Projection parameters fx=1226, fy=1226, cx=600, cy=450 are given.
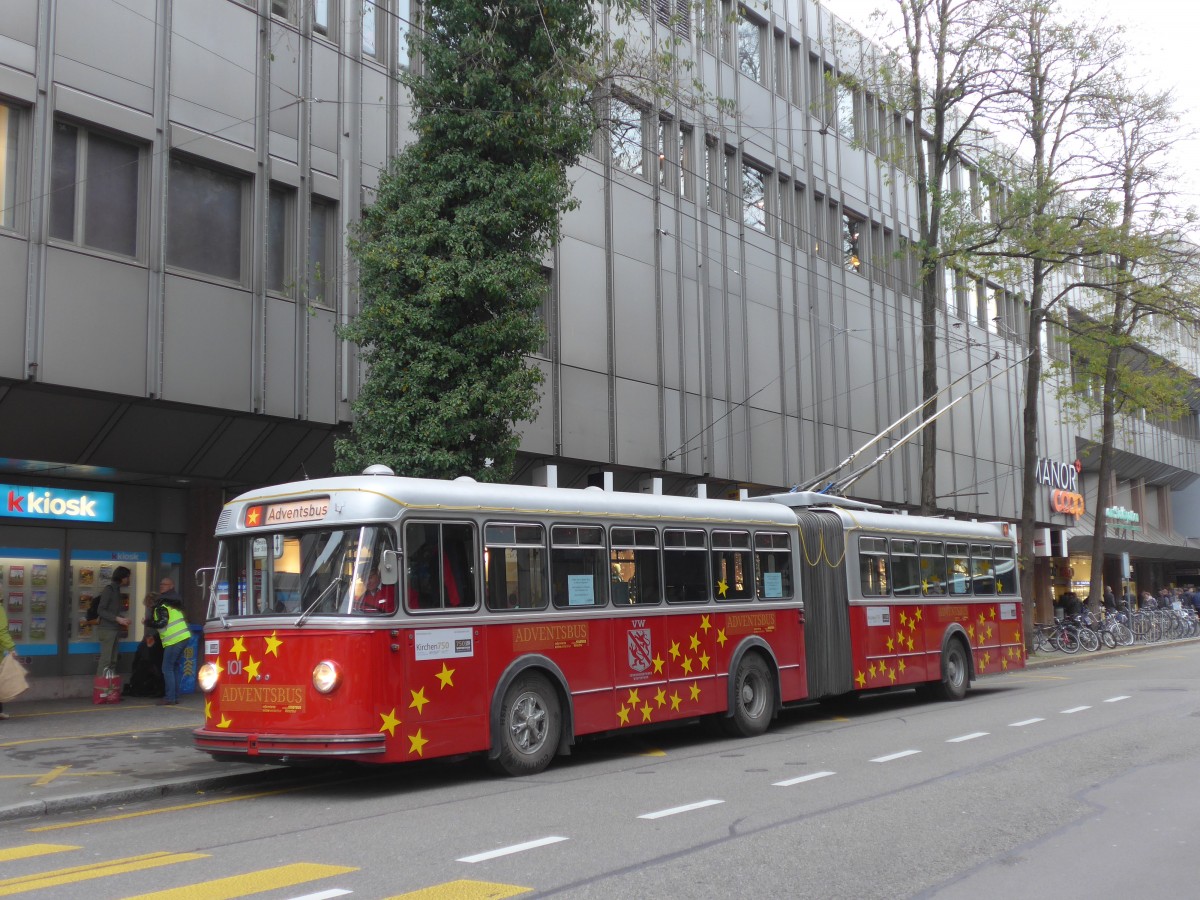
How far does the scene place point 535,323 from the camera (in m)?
16.5

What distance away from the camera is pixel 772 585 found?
1579cm

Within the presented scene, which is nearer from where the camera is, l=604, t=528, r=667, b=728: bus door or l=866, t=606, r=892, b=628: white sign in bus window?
l=604, t=528, r=667, b=728: bus door

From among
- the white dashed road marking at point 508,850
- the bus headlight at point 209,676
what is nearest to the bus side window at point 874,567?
the bus headlight at point 209,676

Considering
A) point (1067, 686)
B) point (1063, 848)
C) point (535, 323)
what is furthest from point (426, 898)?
point (1067, 686)

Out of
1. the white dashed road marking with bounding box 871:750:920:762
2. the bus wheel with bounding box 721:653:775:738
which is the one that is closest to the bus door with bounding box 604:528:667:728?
the bus wheel with bounding box 721:653:775:738

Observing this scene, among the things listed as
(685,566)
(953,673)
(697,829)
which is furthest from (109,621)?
(953,673)

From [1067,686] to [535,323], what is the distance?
1249 cm

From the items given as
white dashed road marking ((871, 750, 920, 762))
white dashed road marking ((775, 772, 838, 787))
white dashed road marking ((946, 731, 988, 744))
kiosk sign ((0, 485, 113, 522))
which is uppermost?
kiosk sign ((0, 485, 113, 522))

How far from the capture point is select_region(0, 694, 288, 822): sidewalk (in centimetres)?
1038

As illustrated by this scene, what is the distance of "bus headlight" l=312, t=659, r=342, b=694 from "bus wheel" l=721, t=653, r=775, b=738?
5.95 m

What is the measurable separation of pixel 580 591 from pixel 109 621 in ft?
26.6

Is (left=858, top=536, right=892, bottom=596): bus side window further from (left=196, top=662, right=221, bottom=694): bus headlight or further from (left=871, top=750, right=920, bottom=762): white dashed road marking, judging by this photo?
(left=196, top=662, right=221, bottom=694): bus headlight

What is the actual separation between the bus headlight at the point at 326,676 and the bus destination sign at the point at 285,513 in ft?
4.24

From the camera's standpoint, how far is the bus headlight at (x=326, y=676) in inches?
403
